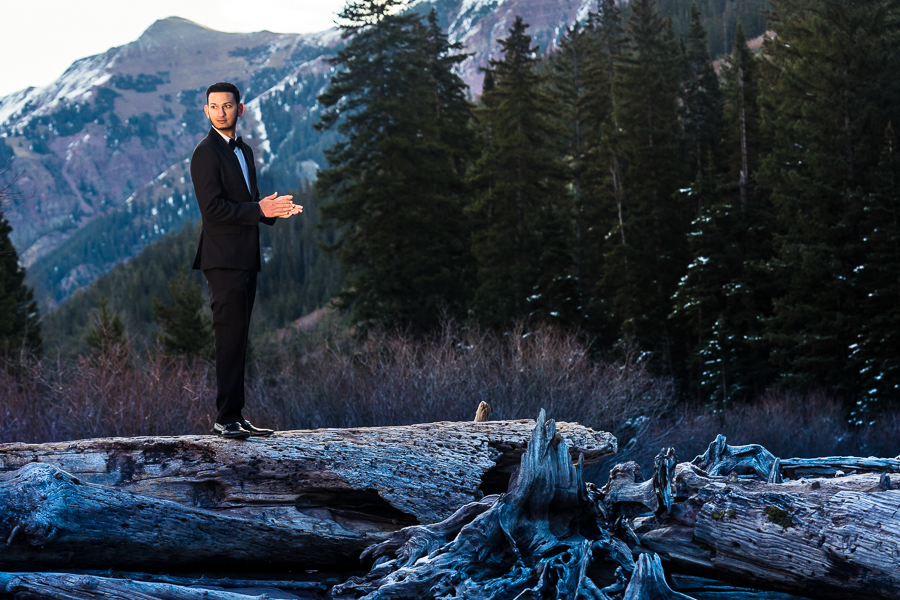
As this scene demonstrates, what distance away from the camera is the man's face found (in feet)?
19.4

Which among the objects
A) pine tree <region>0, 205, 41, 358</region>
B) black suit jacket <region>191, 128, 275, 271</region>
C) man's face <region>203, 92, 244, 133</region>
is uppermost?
man's face <region>203, 92, 244, 133</region>

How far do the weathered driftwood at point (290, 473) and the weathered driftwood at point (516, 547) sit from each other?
884mm

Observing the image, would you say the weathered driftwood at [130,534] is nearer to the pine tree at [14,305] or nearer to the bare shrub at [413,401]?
the bare shrub at [413,401]

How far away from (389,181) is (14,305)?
19.4m

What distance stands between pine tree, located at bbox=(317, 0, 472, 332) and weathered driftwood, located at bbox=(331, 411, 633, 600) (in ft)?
85.6

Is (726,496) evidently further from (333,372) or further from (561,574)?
(333,372)

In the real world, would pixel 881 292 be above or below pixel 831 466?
above

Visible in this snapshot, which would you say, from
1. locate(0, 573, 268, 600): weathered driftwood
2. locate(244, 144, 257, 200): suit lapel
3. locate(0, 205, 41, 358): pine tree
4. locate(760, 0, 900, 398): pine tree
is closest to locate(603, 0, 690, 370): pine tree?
locate(760, 0, 900, 398): pine tree

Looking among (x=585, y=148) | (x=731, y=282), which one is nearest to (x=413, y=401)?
(x=731, y=282)

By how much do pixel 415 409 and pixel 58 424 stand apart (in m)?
7.58

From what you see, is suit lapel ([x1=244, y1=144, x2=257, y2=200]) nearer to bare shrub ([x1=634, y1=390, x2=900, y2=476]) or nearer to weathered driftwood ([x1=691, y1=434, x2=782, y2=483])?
weathered driftwood ([x1=691, y1=434, x2=782, y2=483])

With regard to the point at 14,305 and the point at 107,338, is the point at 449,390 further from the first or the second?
the point at 14,305

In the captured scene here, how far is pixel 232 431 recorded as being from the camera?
19.9 feet

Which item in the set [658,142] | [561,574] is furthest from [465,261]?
[561,574]
